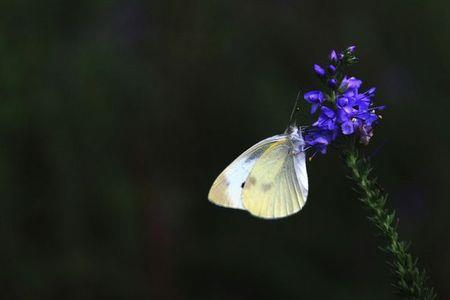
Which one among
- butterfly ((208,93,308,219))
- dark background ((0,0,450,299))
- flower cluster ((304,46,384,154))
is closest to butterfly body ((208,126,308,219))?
butterfly ((208,93,308,219))

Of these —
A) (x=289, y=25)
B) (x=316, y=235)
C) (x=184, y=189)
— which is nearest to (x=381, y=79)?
(x=289, y=25)

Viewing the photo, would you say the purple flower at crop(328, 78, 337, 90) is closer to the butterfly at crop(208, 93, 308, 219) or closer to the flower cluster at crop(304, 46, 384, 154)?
the flower cluster at crop(304, 46, 384, 154)

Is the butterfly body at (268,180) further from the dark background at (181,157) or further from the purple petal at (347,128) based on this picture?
the dark background at (181,157)

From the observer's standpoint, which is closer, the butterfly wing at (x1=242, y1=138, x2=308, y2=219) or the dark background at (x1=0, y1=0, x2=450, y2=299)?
the butterfly wing at (x1=242, y1=138, x2=308, y2=219)

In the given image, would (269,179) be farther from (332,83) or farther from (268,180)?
(332,83)

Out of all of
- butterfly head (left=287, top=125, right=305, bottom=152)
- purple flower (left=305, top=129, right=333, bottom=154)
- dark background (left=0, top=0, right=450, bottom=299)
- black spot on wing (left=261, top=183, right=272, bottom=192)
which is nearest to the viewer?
purple flower (left=305, top=129, right=333, bottom=154)

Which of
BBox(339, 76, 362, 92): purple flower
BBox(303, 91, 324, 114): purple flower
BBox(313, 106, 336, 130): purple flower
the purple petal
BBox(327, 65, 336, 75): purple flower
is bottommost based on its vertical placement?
the purple petal
